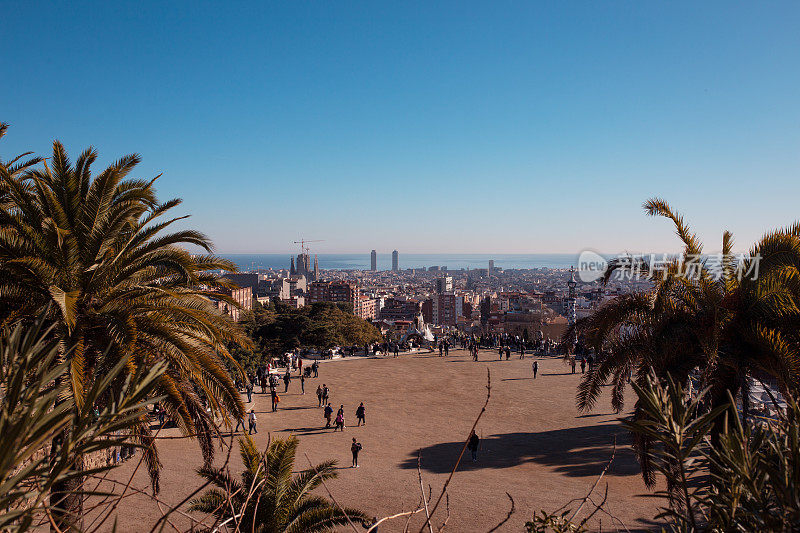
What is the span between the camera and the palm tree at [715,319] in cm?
604

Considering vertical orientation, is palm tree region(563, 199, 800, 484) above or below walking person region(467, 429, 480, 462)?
above

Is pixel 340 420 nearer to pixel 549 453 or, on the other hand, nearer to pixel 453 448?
pixel 453 448

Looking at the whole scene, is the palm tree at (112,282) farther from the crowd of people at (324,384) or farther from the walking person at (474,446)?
the walking person at (474,446)

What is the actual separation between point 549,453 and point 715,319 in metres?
6.39

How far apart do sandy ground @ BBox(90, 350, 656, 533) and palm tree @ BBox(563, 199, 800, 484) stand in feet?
8.74

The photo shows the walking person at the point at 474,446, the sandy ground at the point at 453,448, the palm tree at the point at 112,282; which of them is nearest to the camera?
the palm tree at the point at 112,282

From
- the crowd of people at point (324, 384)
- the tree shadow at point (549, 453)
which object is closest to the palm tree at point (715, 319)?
the crowd of people at point (324, 384)

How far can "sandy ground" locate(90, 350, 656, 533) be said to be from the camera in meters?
8.44

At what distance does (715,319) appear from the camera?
241 inches

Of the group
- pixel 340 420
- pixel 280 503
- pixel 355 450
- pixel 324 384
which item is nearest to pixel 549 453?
pixel 355 450

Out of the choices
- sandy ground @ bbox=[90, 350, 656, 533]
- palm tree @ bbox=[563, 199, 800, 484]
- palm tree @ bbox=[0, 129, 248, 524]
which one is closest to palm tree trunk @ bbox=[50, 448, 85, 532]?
palm tree @ bbox=[0, 129, 248, 524]

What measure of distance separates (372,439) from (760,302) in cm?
899

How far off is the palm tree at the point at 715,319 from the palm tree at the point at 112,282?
5273mm

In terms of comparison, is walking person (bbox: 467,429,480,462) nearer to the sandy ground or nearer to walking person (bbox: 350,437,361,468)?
the sandy ground
